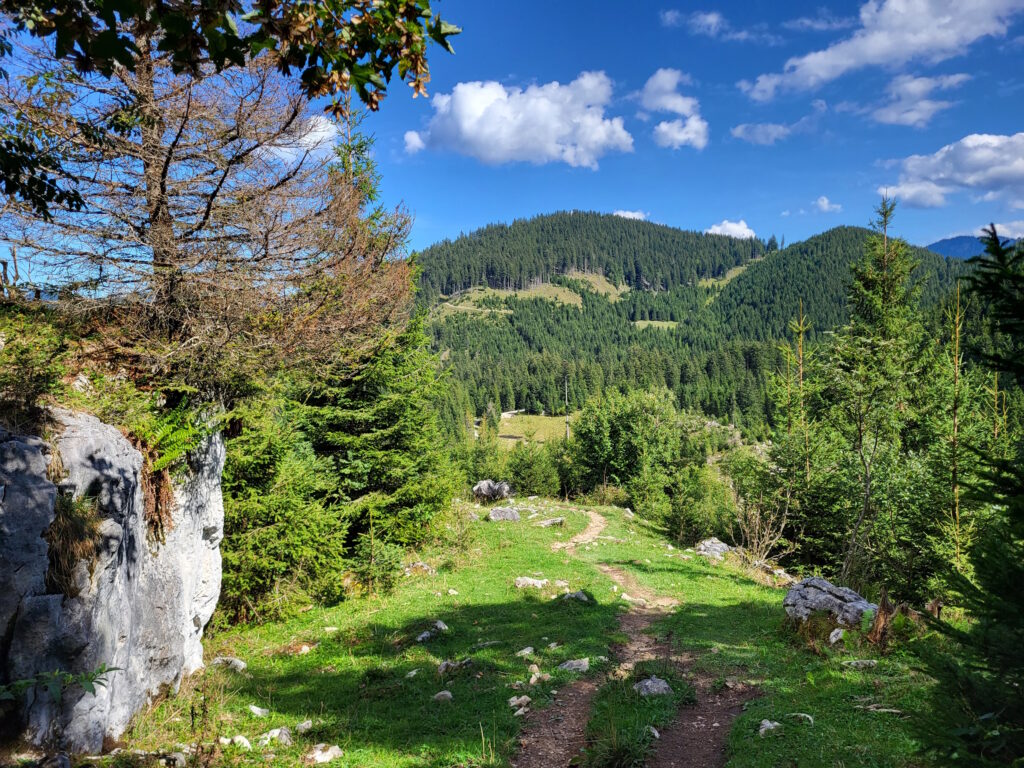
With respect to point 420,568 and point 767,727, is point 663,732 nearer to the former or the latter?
point 767,727

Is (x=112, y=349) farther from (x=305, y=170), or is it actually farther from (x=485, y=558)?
(x=485, y=558)

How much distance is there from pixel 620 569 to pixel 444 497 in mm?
6235

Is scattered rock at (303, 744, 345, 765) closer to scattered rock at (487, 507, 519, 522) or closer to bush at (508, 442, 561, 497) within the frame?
scattered rock at (487, 507, 519, 522)

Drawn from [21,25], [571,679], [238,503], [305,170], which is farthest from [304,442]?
[21,25]

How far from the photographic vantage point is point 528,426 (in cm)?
11150

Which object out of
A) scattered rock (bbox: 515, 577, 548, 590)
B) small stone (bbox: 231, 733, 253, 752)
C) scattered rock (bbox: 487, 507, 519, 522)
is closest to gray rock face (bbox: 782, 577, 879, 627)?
scattered rock (bbox: 515, 577, 548, 590)

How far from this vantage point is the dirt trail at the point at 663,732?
610cm

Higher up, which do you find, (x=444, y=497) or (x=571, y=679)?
(x=444, y=497)

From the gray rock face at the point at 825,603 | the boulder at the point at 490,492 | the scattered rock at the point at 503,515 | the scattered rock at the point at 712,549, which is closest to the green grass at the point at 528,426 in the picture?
the boulder at the point at 490,492

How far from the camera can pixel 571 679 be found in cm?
839

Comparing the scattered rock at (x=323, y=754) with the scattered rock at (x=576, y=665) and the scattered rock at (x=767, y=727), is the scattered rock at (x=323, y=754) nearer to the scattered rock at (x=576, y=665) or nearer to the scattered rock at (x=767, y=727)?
the scattered rock at (x=576, y=665)

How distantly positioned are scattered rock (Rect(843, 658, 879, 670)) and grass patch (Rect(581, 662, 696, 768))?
7.62ft

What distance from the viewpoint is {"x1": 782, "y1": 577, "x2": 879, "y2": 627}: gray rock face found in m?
9.20

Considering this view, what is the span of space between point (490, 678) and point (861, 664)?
557 cm
